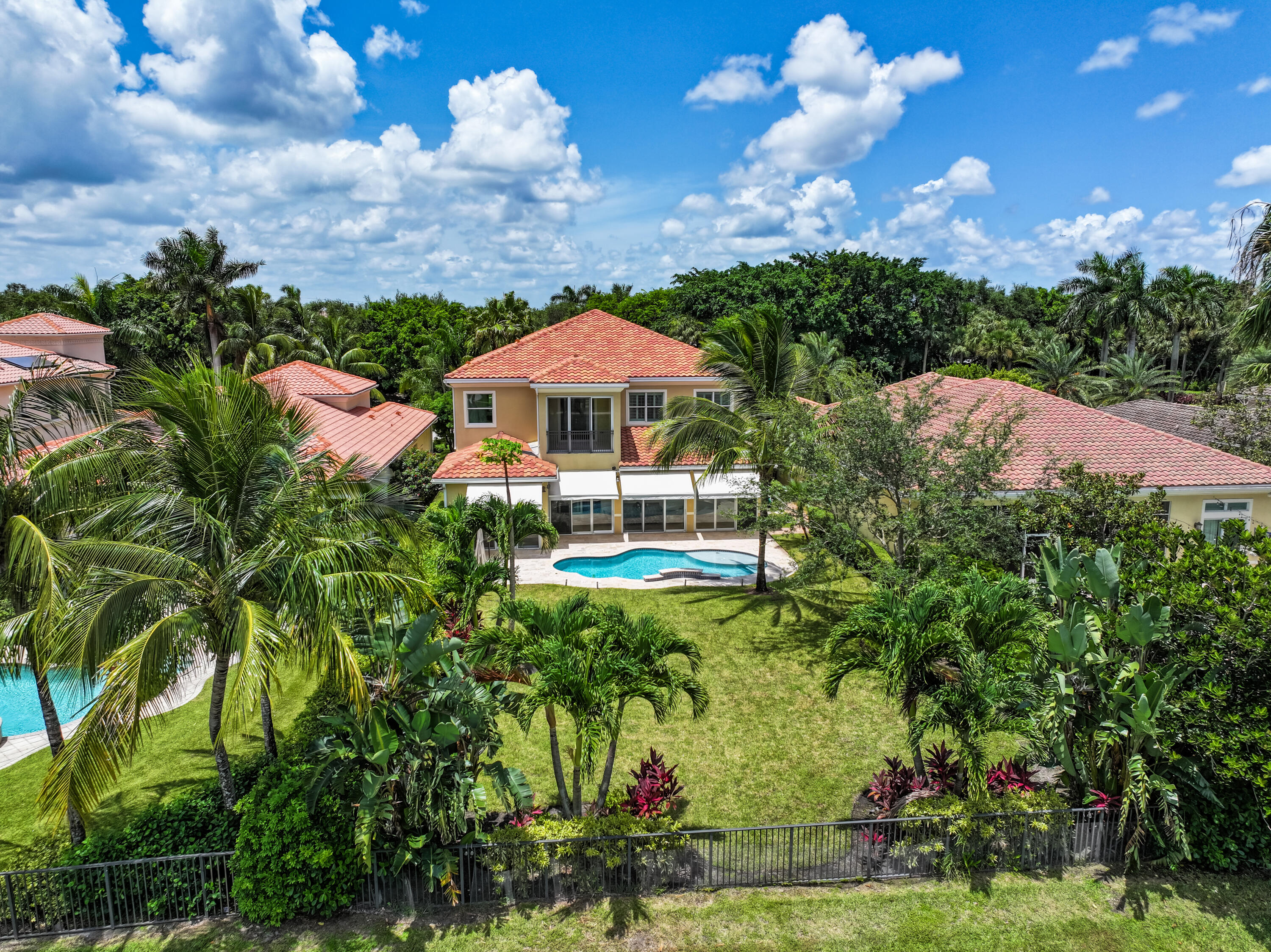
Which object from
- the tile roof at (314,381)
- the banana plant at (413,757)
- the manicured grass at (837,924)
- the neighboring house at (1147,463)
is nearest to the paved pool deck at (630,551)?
the neighboring house at (1147,463)

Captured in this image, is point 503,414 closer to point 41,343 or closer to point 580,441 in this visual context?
point 580,441

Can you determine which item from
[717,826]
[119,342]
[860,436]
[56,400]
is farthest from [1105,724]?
[119,342]

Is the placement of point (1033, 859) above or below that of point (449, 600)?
below

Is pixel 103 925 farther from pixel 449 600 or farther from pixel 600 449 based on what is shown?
pixel 600 449

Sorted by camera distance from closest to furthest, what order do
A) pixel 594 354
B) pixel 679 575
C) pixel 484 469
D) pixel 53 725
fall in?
1. pixel 53 725
2. pixel 679 575
3. pixel 484 469
4. pixel 594 354

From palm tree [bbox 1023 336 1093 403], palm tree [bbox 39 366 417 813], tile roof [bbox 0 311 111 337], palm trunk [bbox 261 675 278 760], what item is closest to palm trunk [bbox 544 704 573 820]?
palm tree [bbox 39 366 417 813]

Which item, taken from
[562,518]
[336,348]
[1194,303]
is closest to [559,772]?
[562,518]
